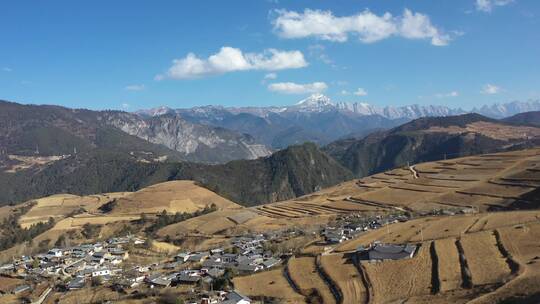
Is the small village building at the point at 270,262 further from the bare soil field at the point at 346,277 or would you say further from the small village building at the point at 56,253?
the small village building at the point at 56,253

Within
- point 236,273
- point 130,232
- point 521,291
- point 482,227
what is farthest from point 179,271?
point 130,232

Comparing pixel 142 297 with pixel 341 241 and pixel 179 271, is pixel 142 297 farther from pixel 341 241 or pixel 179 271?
pixel 341 241

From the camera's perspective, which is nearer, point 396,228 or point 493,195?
point 396,228

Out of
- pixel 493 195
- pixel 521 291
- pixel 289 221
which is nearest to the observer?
pixel 521 291

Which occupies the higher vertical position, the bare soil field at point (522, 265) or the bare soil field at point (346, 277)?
the bare soil field at point (522, 265)

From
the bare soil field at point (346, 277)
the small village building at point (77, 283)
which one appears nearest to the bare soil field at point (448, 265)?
the bare soil field at point (346, 277)

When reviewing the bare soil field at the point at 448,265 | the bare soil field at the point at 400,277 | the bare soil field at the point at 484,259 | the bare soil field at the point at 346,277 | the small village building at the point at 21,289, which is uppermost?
the bare soil field at the point at 484,259

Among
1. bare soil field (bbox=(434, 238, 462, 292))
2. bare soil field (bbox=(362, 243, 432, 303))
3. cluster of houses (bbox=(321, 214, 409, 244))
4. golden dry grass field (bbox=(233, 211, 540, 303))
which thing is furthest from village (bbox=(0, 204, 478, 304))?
bare soil field (bbox=(434, 238, 462, 292))
